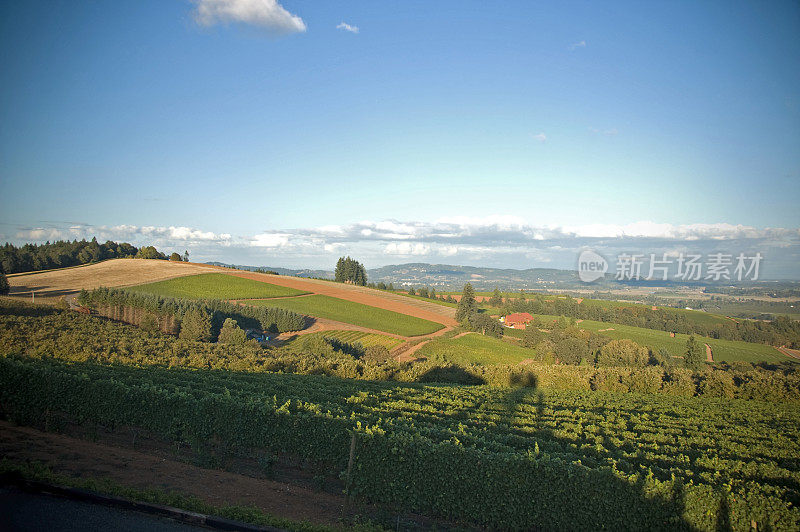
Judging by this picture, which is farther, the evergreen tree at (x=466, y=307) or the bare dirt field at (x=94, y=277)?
the evergreen tree at (x=466, y=307)

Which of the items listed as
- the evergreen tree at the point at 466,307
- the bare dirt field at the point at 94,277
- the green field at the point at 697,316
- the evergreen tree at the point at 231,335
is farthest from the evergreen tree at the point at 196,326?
the green field at the point at 697,316

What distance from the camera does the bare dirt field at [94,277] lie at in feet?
195

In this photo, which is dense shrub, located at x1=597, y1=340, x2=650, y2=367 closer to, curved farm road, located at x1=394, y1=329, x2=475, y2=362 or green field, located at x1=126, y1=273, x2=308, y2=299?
curved farm road, located at x1=394, y1=329, x2=475, y2=362

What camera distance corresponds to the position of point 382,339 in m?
56.2

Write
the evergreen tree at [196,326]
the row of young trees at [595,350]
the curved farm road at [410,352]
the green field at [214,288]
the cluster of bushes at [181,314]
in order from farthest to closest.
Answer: the green field at [214,288]
the curved farm road at [410,352]
the cluster of bushes at [181,314]
the evergreen tree at [196,326]
the row of young trees at [595,350]

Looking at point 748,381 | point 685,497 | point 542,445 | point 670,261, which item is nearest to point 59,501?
point 542,445

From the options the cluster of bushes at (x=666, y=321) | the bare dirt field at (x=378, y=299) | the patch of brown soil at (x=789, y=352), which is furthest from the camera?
the bare dirt field at (x=378, y=299)

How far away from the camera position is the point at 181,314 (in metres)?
48.9

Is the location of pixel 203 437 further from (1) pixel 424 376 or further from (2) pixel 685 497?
(1) pixel 424 376

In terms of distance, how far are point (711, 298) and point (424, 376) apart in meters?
48.4

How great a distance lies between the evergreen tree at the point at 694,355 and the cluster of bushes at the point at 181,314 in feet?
162

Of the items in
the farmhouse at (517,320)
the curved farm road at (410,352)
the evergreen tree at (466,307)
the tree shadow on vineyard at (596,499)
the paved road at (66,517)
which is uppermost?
the tree shadow on vineyard at (596,499)

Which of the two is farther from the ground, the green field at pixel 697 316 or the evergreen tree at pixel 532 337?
the green field at pixel 697 316

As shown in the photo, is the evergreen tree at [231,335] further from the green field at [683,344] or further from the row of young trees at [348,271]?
the row of young trees at [348,271]
